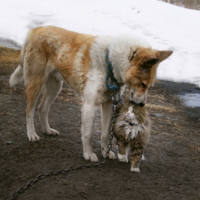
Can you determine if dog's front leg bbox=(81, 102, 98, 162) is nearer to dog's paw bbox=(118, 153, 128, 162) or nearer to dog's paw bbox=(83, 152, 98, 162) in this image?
dog's paw bbox=(83, 152, 98, 162)

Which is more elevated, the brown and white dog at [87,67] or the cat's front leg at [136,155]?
the brown and white dog at [87,67]

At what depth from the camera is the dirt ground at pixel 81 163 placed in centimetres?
229

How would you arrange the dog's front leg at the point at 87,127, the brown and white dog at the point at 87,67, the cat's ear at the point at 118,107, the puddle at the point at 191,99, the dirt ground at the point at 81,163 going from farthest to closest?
1. the puddle at the point at 191,99
2. the cat's ear at the point at 118,107
3. the dog's front leg at the point at 87,127
4. the brown and white dog at the point at 87,67
5. the dirt ground at the point at 81,163

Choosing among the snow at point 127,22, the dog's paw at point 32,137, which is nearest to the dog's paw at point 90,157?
the dog's paw at point 32,137

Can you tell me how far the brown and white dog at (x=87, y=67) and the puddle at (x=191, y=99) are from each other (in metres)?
5.80

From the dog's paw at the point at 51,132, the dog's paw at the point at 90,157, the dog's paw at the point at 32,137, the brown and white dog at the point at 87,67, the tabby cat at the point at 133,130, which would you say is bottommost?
the dog's paw at the point at 51,132

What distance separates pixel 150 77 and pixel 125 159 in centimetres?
113

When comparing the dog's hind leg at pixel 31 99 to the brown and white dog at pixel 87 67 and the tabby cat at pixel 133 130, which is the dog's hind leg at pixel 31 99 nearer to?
the brown and white dog at pixel 87 67

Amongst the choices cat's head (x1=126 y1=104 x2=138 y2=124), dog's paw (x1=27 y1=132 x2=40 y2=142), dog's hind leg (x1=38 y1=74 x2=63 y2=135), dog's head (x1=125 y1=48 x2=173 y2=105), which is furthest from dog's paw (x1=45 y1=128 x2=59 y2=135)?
dog's head (x1=125 y1=48 x2=173 y2=105)

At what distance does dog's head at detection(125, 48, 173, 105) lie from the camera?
8.73 feet

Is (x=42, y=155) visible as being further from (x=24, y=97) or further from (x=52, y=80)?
(x=24, y=97)

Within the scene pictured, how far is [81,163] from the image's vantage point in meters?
2.89

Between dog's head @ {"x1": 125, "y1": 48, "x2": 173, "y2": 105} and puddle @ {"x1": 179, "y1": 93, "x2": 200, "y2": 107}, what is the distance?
582 cm

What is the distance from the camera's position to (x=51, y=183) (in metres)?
2.35
